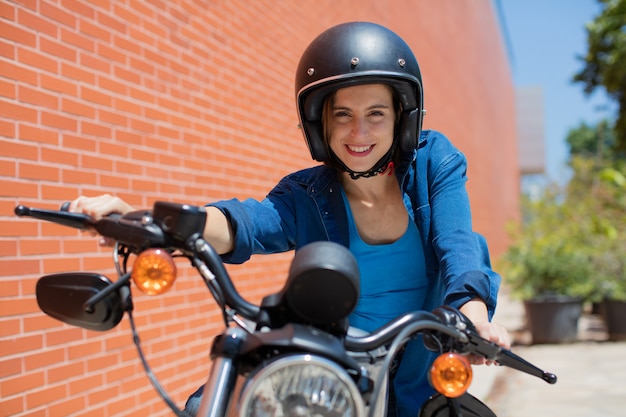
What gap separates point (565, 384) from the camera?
295 inches

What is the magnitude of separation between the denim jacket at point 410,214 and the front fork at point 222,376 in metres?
0.73

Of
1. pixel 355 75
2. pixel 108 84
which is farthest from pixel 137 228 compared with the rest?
pixel 108 84

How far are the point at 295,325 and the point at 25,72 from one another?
96.6 inches

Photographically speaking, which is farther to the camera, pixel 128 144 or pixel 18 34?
pixel 128 144

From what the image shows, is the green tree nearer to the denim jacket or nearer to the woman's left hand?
the denim jacket

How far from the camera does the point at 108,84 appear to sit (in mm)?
3748

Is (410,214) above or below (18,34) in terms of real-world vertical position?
below

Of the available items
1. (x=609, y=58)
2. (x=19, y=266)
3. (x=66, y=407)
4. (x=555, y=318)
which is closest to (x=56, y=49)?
(x=19, y=266)

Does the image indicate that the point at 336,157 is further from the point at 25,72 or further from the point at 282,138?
the point at 282,138

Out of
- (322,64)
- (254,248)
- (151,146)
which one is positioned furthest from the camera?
(151,146)

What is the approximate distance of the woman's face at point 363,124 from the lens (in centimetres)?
223

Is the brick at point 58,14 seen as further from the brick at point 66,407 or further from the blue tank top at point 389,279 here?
the blue tank top at point 389,279

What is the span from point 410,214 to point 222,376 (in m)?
1.16

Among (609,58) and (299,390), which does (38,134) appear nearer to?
(299,390)
